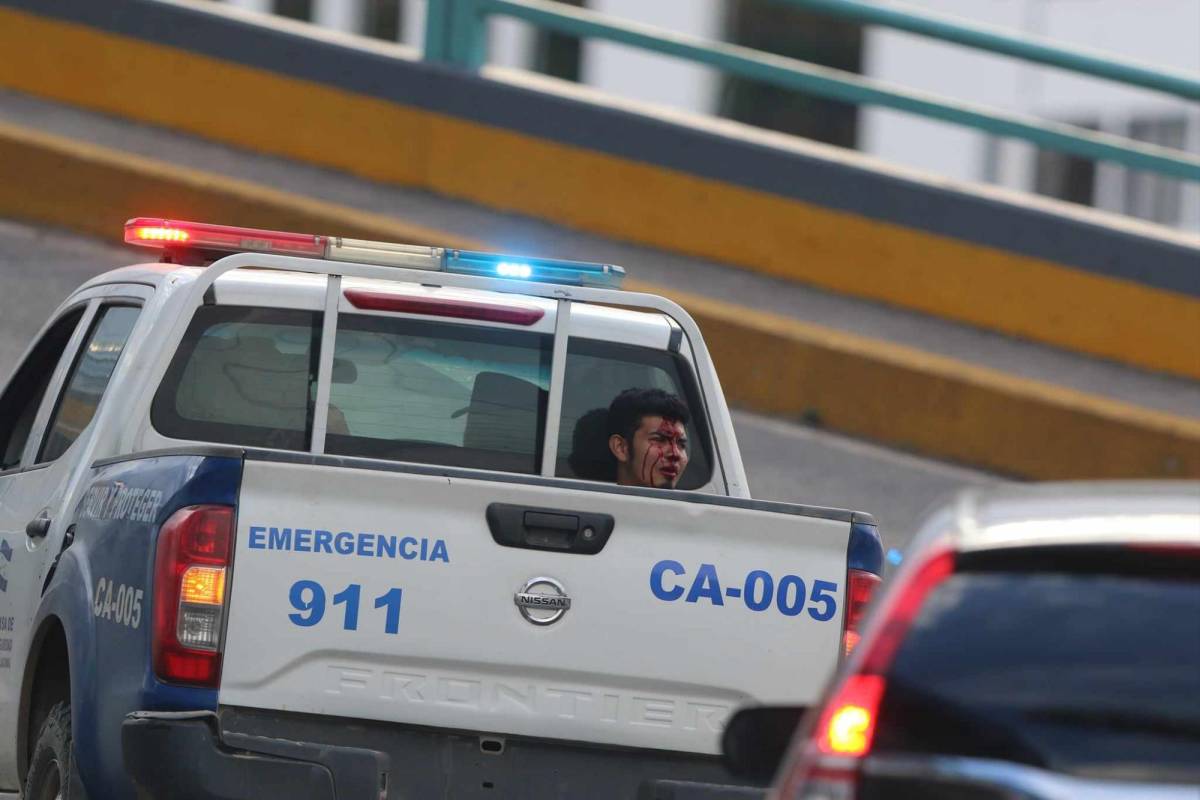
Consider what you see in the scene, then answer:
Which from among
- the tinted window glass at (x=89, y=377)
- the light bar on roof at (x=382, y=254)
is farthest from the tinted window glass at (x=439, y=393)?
the tinted window glass at (x=89, y=377)

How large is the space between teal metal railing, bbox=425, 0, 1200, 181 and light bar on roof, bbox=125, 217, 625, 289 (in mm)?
A: 6746

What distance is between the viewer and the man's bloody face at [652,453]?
659cm

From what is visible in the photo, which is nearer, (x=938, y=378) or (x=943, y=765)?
(x=943, y=765)

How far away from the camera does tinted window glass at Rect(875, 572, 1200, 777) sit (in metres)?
2.91

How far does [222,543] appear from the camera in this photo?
16.3 ft

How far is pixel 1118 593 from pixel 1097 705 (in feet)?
0.58

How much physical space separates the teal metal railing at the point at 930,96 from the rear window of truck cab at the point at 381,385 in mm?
6964

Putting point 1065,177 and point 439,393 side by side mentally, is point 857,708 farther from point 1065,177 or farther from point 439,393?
point 1065,177

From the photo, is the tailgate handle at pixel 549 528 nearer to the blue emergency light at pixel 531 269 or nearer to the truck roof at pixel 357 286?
the truck roof at pixel 357 286

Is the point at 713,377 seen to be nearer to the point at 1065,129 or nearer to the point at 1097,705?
the point at 1097,705

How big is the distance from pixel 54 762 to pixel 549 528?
1427 millimetres

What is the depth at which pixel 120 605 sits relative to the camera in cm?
521

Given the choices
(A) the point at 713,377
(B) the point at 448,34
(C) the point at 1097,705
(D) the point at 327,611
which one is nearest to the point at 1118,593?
(C) the point at 1097,705

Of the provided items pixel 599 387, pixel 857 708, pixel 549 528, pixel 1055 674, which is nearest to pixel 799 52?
pixel 599 387
